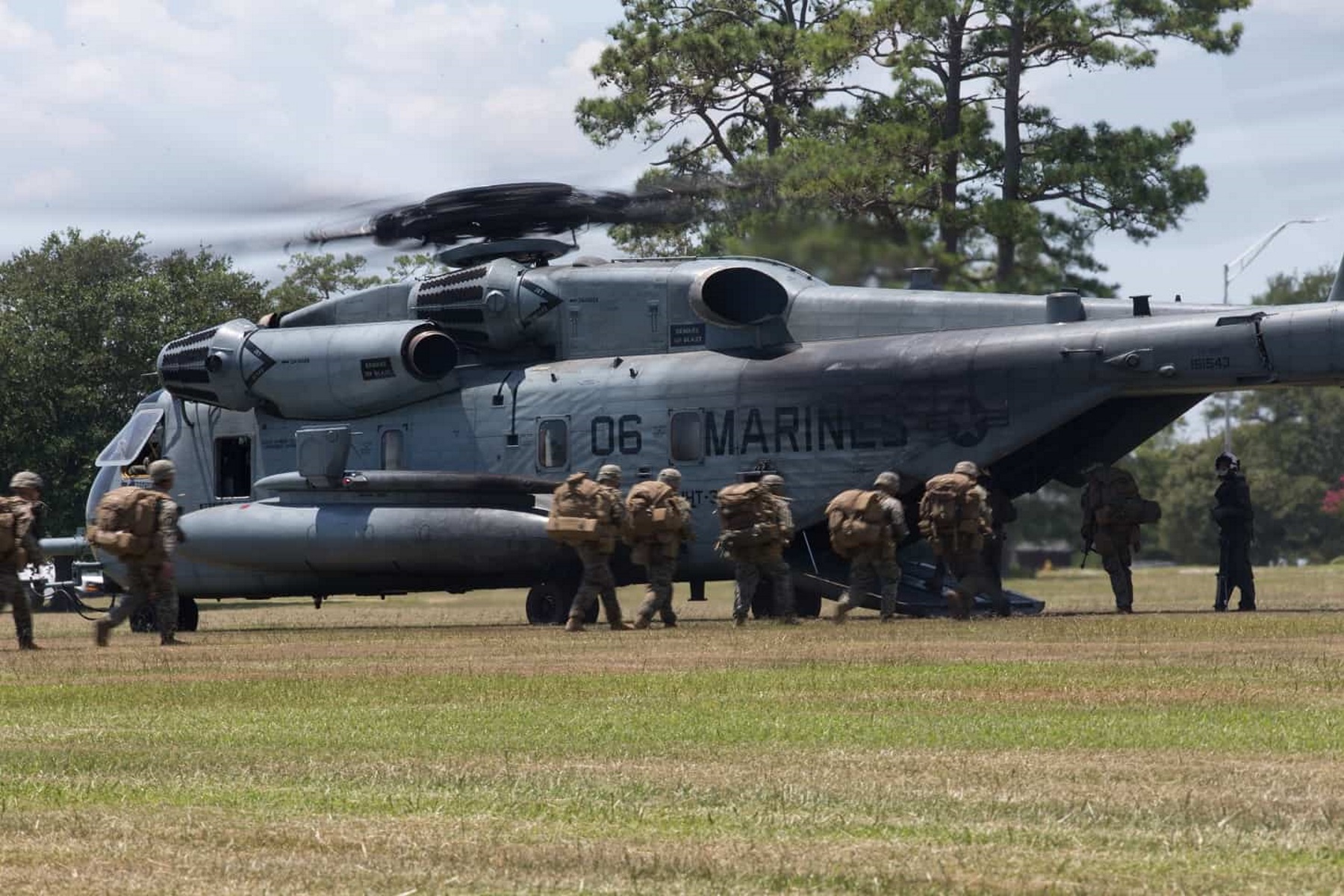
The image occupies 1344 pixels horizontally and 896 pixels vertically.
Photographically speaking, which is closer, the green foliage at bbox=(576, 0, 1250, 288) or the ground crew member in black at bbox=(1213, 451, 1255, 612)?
the ground crew member in black at bbox=(1213, 451, 1255, 612)

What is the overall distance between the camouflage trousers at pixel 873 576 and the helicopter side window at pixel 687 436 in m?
2.98

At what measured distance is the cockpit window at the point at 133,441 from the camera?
96.7 feet

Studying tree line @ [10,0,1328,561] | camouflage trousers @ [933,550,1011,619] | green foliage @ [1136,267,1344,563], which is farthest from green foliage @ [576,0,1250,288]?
green foliage @ [1136,267,1344,563]

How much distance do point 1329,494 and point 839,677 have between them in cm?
9104

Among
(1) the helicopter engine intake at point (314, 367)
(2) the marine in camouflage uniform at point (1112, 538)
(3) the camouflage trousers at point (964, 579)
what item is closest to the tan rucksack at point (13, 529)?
(1) the helicopter engine intake at point (314, 367)

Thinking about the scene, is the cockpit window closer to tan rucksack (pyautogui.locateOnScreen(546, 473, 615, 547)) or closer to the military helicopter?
the military helicopter

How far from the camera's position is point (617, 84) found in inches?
1820

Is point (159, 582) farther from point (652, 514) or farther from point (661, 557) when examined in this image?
point (661, 557)

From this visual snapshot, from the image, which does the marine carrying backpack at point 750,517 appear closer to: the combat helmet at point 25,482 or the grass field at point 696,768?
the grass field at point 696,768

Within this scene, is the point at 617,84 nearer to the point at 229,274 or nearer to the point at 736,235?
the point at 229,274

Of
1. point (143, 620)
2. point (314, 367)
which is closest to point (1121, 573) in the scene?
point (314, 367)

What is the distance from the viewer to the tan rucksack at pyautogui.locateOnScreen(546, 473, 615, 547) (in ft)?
72.3

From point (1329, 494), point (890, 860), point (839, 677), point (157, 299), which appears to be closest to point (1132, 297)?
point (839, 677)

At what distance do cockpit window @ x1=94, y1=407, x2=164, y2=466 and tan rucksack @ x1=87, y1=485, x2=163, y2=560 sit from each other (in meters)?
8.37
